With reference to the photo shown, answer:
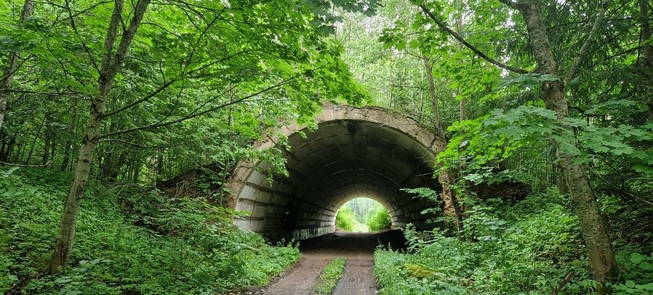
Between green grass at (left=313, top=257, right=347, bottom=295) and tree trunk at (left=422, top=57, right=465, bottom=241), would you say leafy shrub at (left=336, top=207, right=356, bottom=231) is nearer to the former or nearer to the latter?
green grass at (left=313, top=257, right=347, bottom=295)

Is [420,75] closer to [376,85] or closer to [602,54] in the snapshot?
[376,85]

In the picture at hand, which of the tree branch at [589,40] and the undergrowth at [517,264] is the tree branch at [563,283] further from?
the tree branch at [589,40]

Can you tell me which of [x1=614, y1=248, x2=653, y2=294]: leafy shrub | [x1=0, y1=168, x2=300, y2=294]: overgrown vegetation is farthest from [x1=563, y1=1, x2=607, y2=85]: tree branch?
[x1=0, y1=168, x2=300, y2=294]: overgrown vegetation

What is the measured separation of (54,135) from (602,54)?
1240cm

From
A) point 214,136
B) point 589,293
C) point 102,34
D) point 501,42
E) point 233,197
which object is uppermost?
point 501,42

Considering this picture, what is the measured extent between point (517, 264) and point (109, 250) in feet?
23.0

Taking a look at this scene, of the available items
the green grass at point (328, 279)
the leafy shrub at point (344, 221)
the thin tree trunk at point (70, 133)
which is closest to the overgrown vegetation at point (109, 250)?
the thin tree trunk at point (70, 133)

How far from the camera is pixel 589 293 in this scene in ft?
13.0

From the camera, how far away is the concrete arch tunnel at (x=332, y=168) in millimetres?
10953

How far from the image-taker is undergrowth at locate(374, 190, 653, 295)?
166 inches

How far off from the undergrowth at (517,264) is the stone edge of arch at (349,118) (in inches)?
148

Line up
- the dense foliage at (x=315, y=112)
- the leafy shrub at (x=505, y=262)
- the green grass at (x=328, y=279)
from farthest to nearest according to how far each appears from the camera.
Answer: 1. the green grass at (x=328, y=279)
2. the leafy shrub at (x=505, y=262)
3. the dense foliage at (x=315, y=112)

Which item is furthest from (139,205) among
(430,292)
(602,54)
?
(602,54)

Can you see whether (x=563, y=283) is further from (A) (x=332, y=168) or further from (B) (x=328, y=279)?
(A) (x=332, y=168)
